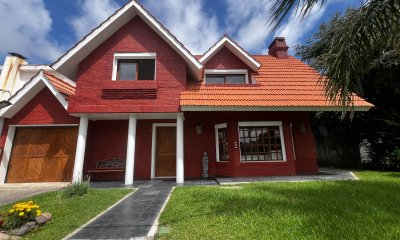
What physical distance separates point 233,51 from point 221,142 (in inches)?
199

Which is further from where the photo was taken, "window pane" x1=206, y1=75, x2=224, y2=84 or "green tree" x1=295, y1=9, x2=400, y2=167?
"green tree" x1=295, y1=9, x2=400, y2=167

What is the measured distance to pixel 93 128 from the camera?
35.3ft

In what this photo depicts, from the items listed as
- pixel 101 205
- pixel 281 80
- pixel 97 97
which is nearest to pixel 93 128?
pixel 97 97

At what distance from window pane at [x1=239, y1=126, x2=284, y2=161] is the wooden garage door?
796cm

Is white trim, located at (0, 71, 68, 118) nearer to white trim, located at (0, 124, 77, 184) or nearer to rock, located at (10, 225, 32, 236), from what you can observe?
white trim, located at (0, 124, 77, 184)

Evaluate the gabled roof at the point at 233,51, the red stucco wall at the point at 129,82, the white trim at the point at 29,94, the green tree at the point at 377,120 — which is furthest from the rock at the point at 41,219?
the green tree at the point at 377,120

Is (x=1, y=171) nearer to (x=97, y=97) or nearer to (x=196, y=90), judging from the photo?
(x=97, y=97)

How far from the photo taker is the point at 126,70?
10.2 metres

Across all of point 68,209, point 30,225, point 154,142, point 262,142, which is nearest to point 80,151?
point 154,142

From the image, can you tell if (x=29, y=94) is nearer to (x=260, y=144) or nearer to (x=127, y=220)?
(x=127, y=220)

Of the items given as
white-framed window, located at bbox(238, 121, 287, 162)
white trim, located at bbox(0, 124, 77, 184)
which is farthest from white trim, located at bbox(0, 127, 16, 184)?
white-framed window, located at bbox(238, 121, 287, 162)

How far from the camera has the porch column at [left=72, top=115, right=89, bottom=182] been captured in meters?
8.77

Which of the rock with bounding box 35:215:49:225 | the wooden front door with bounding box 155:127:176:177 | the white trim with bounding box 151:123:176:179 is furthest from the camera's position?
the wooden front door with bounding box 155:127:176:177

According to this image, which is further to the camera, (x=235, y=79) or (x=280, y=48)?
(x=280, y=48)
